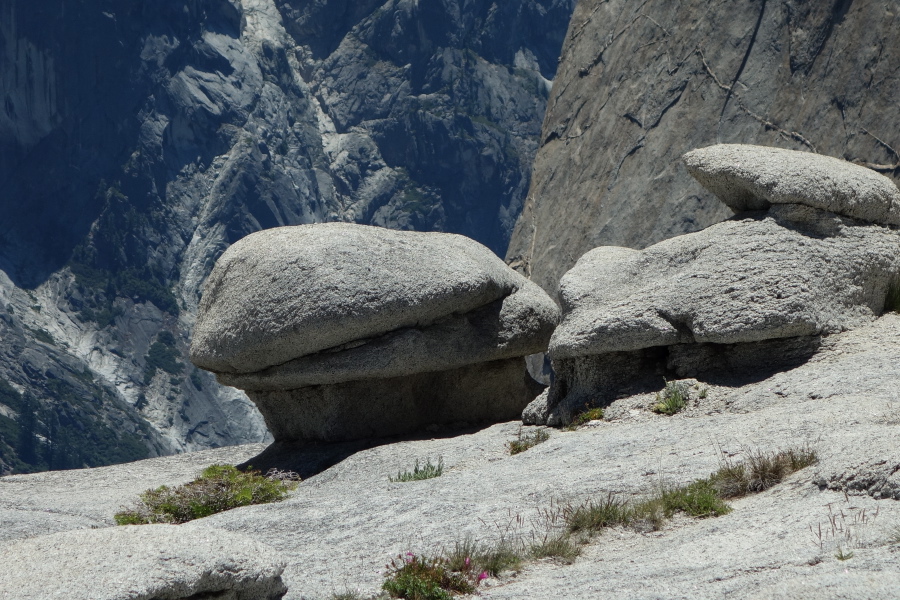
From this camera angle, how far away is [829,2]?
32.7 m

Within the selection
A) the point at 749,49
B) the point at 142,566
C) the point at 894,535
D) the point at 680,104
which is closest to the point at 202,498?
the point at 142,566

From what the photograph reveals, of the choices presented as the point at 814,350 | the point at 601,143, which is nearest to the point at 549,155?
the point at 601,143

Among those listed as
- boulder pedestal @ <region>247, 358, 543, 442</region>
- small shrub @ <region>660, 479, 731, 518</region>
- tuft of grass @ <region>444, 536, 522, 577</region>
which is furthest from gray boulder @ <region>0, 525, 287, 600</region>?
boulder pedestal @ <region>247, 358, 543, 442</region>

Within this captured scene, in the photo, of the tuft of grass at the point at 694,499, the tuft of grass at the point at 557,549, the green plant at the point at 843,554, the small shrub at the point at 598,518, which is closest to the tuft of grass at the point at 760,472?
the tuft of grass at the point at 694,499

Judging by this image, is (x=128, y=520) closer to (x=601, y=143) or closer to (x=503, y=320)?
(x=503, y=320)

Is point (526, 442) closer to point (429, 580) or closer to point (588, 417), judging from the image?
point (588, 417)

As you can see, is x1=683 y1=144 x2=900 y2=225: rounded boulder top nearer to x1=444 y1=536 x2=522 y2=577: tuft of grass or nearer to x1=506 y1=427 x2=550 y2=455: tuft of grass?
x1=506 y1=427 x2=550 y2=455: tuft of grass

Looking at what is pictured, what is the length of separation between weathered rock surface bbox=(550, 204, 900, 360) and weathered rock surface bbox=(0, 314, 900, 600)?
51 centimetres

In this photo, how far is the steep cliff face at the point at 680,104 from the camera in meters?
29.7

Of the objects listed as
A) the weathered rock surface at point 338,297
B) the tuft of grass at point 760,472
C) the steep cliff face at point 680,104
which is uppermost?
the steep cliff face at point 680,104

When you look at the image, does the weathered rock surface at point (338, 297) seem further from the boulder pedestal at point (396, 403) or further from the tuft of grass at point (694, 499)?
the tuft of grass at point (694, 499)

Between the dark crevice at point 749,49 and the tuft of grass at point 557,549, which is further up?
the dark crevice at point 749,49

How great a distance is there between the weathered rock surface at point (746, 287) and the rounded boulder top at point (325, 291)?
76.3 inches

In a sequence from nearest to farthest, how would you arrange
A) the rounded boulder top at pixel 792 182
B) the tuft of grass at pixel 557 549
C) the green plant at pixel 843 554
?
the green plant at pixel 843 554
the tuft of grass at pixel 557 549
the rounded boulder top at pixel 792 182
